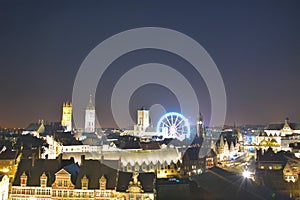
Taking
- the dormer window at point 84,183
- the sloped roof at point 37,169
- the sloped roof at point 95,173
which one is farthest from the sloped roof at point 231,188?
the sloped roof at point 37,169

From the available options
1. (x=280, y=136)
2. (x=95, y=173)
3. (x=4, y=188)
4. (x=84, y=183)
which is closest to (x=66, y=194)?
(x=84, y=183)

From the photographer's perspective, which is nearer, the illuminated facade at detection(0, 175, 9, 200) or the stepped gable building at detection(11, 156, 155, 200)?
the stepped gable building at detection(11, 156, 155, 200)

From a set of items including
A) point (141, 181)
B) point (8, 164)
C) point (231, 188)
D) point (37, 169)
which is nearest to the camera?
point (141, 181)

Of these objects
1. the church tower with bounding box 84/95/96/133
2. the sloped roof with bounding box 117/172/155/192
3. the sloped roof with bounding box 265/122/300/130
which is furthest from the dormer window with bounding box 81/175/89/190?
the church tower with bounding box 84/95/96/133

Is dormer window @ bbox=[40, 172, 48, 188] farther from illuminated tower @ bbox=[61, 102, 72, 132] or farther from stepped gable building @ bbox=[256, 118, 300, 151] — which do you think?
illuminated tower @ bbox=[61, 102, 72, 132]

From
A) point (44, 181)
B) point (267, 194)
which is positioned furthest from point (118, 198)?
point (267, 194)

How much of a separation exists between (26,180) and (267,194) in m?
31.3

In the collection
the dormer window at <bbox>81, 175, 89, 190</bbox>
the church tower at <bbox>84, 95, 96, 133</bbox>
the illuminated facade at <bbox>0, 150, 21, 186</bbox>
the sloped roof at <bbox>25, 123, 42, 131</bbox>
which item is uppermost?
the church tower at <bbox>84, 95, 96, 133</bbox>

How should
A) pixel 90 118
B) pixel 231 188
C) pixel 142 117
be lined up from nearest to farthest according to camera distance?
1. pixel 231 188
2. pixel 90 118
3. pixel 142 117

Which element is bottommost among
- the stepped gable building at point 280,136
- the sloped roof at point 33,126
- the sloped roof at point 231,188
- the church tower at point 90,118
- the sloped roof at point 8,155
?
the sloped roof at point 231,188

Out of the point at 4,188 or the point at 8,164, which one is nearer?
the point at 4,188

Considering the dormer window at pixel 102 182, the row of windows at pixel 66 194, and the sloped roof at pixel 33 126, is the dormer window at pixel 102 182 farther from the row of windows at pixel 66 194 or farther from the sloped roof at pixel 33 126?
the sloped roof at pixel 33 126

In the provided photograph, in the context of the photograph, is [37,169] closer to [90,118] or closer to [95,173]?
[95,173]

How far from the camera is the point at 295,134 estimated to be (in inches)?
4131
